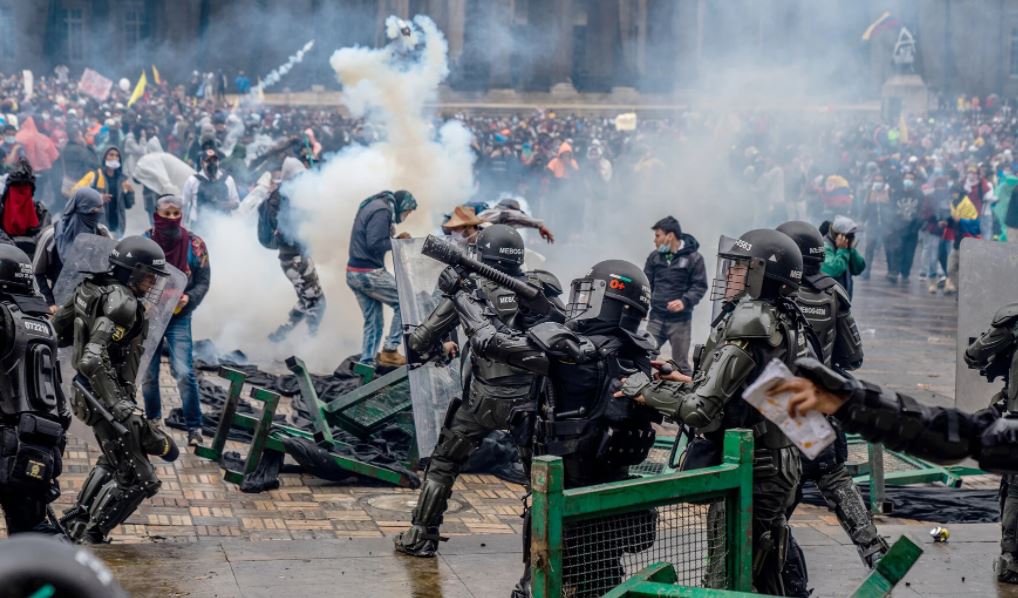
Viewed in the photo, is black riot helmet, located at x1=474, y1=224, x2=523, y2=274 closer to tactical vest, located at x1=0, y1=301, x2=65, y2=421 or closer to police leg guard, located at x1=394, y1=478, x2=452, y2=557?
police leg guard, located at x1=394, y1=478, x2=452, y2=557

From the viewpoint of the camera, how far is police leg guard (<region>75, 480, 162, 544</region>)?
21.9 ft

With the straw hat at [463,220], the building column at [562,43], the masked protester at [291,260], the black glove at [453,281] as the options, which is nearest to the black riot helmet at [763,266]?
the black glove at [453,281]

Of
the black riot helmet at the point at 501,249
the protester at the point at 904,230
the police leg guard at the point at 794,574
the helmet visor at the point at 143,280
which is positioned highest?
the black riot helmet at the point at 501,249

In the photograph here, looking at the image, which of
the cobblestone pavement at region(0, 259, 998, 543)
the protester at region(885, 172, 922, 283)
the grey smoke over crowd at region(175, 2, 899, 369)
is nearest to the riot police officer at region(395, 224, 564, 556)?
the cobblestone pavement at region(0, 259, 998, 543)

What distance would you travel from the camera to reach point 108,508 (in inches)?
263

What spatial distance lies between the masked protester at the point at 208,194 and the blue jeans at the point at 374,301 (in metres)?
3.97

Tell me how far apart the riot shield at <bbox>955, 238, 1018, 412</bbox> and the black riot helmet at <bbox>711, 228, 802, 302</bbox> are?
9.80ft

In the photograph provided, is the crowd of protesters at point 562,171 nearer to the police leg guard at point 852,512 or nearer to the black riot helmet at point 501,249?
the black riot helmet at point 501,249

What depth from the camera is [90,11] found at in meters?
50.2

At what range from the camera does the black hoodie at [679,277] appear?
10.9m

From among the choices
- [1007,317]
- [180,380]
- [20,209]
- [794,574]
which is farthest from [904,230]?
[794,574]

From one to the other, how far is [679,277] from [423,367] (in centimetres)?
352

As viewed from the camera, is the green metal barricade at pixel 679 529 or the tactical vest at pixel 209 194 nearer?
the green metal barricade at pixel 679 529

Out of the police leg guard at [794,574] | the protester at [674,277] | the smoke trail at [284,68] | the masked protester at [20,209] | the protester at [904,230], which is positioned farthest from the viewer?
the smoke trail at [284,68]
